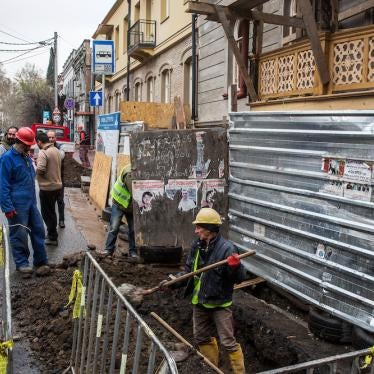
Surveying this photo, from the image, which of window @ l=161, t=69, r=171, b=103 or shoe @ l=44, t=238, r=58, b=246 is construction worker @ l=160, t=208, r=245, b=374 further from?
window @ l=161, t=69, r=171, b=103

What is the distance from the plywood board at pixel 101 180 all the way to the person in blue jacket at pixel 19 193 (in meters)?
4.47

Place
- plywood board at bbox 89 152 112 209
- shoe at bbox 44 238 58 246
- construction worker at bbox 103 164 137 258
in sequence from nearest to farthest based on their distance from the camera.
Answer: construction worker at bbox 103 164 137 258
shoe at bbox 44 238 58 246
plywood board at bbox 89 152 112 209

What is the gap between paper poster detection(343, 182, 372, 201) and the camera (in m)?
4.61

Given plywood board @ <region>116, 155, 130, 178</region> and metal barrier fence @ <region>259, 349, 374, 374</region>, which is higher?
plywood board @ <region>116, 155, 130, 178</region>

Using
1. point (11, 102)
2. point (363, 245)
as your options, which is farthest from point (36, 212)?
point (11, 102)

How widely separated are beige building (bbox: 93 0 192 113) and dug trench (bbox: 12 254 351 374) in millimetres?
12053

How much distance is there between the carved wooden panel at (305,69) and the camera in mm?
8102

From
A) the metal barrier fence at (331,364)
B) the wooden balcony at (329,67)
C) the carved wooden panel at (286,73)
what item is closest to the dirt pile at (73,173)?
the wooden balcony at (329,67)

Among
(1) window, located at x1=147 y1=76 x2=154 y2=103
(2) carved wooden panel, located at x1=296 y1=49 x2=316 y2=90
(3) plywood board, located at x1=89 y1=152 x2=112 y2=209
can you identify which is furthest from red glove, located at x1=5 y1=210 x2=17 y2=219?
(1) window, located at x1=147 y1=76 x2=154 y2=103

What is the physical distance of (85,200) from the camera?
46.1 ft

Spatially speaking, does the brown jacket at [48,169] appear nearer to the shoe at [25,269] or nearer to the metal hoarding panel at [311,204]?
the shoe at [25,269]

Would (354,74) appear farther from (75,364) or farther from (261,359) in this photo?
(75,364)

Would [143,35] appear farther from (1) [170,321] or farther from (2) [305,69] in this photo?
(1) [170,321]

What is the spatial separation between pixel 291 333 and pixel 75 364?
2.25 meters
